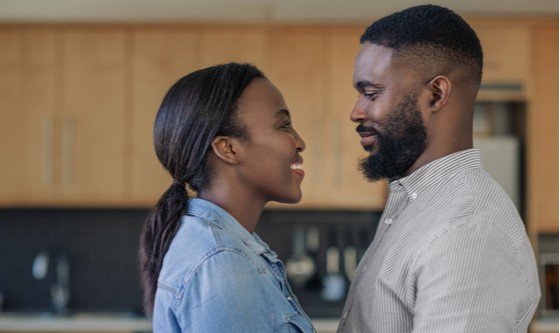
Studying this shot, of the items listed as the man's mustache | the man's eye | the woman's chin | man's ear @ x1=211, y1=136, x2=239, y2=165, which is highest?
the man's eye

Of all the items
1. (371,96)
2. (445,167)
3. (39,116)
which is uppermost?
(371,96)

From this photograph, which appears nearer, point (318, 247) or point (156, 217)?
point (156, 217)

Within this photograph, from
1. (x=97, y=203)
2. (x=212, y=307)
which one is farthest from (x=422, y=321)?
(x=97, y=203)

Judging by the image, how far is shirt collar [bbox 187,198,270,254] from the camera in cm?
136

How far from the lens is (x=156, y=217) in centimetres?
142

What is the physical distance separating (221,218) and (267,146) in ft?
0.47

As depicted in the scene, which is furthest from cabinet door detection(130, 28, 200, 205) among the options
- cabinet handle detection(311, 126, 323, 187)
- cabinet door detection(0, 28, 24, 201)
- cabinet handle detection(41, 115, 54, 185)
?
cabinet handle detection(311, 126, 323, 187)

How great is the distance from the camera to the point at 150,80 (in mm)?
4457

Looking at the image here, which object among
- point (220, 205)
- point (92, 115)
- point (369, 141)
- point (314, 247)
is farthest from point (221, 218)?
point (314, 247)

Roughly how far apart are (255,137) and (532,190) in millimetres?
3274

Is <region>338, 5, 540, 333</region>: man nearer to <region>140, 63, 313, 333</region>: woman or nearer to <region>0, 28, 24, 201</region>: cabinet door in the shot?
<region>140, 63, 313, 333</region>: woman

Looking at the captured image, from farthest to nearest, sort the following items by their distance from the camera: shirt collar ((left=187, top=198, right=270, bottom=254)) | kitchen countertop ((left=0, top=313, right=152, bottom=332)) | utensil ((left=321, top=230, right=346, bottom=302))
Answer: utensil ((left=321, top=230, right=346, bottom=302)) < kitchen countertop ((left=0, top=313, right=152, bottom=332)) < shirt collar ((left=187, top=198, right=270, bottom=254))

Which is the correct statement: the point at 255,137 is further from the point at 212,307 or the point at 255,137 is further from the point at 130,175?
the point at 130,175

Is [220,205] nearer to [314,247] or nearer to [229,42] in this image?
[229,42]
